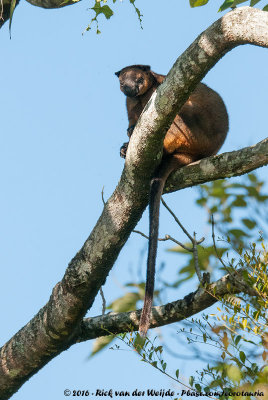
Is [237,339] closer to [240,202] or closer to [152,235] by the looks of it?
[240,202]

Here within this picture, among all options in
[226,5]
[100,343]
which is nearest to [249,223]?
[226,5]

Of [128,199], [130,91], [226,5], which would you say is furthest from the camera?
[130,91]

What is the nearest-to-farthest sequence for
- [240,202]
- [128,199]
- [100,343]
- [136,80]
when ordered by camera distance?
[240,202], [128,199], [100,343], [136,80]

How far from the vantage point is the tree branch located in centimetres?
402

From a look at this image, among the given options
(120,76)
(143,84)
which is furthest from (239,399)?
(120,76)

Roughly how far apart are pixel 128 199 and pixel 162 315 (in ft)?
2.68

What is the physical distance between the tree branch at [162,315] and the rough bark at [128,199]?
11cm

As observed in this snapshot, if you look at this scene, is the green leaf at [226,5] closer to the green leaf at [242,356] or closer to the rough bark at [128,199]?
the rough bark at [128,199]

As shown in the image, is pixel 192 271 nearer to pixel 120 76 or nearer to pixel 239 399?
pixel 239 399

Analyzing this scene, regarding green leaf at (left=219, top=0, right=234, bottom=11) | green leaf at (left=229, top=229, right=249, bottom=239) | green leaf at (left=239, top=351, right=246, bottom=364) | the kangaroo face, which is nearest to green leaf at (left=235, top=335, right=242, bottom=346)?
green leaf at (left=239, top=351, right=246, bottom=364)

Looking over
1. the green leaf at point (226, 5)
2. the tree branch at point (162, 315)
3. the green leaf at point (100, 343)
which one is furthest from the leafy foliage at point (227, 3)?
the green leaf at point (100, 343)

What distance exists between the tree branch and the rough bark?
111mm

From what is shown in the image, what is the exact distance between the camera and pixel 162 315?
4.37 metres

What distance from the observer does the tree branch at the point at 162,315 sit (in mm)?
4016
